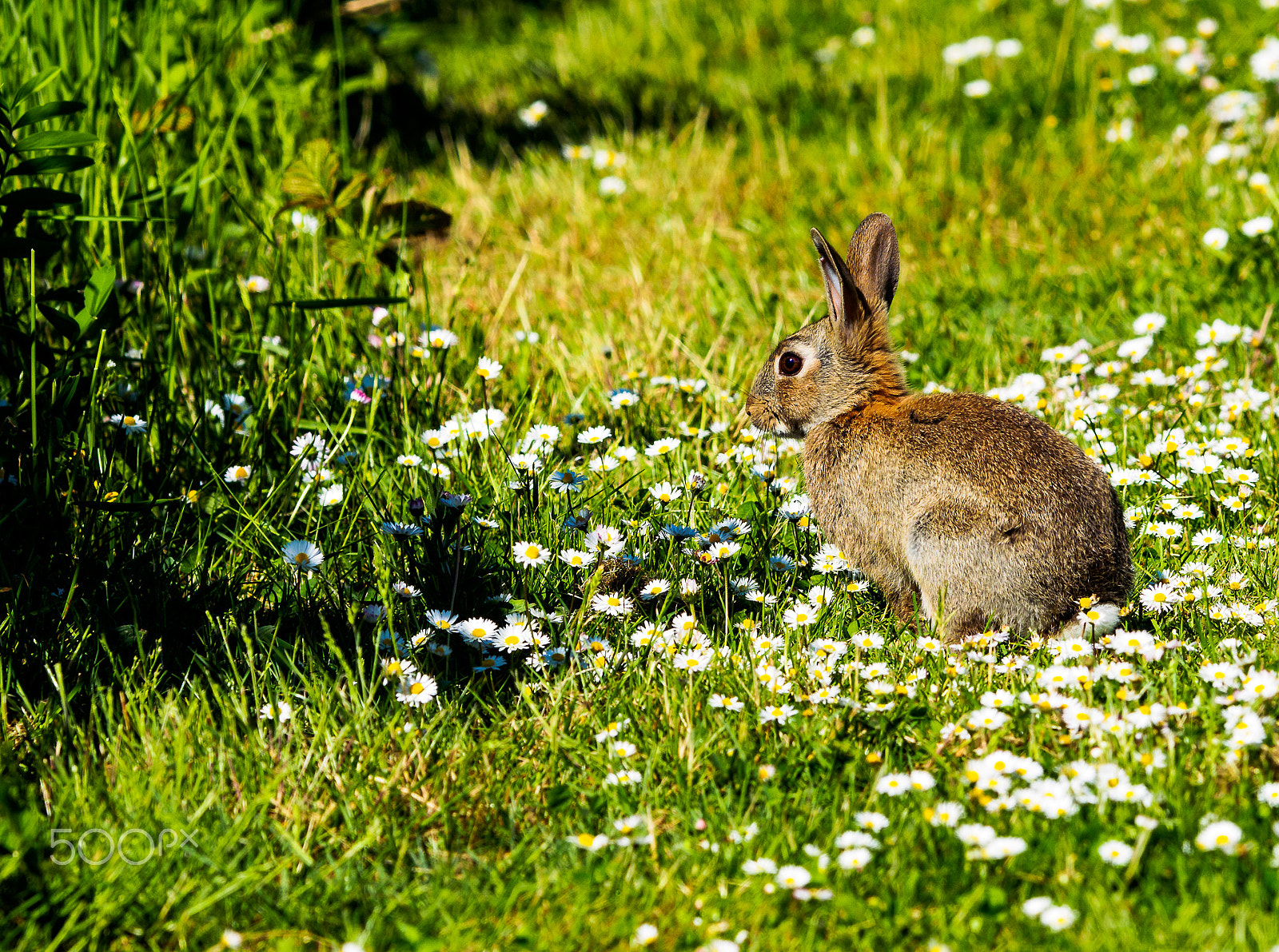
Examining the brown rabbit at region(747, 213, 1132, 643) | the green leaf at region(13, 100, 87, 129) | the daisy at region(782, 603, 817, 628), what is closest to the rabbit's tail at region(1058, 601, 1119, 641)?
the brown rabbit at region(747, 213, 1132, 643)

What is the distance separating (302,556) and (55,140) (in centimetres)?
129

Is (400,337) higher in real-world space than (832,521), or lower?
higher

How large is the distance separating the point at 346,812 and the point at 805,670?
119 cm

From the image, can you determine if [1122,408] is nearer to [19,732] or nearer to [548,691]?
[548,691]

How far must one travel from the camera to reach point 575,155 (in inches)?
277

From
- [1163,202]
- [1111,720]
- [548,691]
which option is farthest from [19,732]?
[1163,202]

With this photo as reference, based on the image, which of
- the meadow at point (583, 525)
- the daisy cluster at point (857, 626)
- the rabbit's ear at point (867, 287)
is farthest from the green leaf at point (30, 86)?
the rabbit's ear at point (867, 287)

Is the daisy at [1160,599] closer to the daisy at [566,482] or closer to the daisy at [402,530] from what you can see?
the daisy at [566,482]

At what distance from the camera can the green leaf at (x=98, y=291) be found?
3.62 metres

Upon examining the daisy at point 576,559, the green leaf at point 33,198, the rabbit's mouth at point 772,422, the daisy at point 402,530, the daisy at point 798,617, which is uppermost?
the green leaf at point 33,198

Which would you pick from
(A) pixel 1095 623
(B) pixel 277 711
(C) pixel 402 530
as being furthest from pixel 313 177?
(A) pixel 1095 623

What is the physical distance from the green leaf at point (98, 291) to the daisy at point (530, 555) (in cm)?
134

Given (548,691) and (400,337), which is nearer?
(548,691)

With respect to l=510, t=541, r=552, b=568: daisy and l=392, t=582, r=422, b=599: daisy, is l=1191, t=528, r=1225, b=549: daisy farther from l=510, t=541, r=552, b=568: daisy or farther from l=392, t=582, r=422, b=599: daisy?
l=392, t=582, r=422, b=599: daisy
